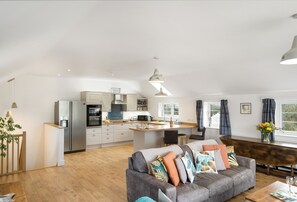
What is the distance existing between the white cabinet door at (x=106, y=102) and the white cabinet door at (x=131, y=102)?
3.00 feet

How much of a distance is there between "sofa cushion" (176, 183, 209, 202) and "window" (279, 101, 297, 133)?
3473mm

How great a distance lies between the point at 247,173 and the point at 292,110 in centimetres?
252

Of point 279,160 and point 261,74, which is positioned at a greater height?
point 261,74

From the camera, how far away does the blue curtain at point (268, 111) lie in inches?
195

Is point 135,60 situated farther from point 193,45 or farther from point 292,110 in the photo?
Result: point 292,110

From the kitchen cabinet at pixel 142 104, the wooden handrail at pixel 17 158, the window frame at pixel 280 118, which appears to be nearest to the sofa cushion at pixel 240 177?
the window frame at pixel 280 118

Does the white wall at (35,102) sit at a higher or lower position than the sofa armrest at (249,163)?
higher

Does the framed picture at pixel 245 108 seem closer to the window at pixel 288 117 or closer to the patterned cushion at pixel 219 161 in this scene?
the window at pixel 288 117

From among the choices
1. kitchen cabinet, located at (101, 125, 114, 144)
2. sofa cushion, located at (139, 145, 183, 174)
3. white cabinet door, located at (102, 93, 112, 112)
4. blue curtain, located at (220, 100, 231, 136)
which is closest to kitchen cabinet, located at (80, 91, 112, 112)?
white cabinet door, located at (102, 93, 112, 112)

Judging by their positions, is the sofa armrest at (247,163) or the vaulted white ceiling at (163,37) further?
the sofa armrest at (247,163)

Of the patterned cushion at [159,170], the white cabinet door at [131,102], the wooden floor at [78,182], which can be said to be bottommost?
the wooden floor at [78,182]

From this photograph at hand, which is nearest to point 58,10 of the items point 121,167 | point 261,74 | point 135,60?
point 135,60

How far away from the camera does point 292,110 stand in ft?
15.8

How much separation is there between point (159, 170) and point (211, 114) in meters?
4.48
